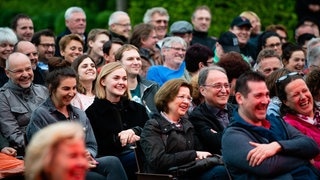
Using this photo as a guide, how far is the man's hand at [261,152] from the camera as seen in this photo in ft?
28.6

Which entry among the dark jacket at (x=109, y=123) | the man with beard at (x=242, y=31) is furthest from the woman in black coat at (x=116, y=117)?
the man with beard at (x=242, y=31)

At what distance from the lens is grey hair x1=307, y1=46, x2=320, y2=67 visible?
42.3 ft

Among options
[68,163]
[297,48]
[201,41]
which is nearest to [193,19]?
[201,41]

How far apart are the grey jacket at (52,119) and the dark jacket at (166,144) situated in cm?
53

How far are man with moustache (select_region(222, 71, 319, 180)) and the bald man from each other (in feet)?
12.7

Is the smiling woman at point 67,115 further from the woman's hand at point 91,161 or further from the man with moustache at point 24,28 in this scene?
the man with moustache at point 24,28

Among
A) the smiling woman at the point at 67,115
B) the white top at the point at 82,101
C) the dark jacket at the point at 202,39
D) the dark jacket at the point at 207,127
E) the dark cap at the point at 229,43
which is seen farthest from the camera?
the dark jacket at the point at 202,39

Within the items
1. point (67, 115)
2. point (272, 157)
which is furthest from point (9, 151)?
point (272, 157)

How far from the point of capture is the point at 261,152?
28.7 feet

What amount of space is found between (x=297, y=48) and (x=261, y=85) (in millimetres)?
4700

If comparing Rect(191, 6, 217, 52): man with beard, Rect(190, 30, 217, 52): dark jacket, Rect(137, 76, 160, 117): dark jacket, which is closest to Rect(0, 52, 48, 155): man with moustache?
Rect(137, 76, 160, 117): dark jacket

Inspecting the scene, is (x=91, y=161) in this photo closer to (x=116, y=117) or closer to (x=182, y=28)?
(x=116, y=117)

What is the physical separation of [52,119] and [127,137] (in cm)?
97

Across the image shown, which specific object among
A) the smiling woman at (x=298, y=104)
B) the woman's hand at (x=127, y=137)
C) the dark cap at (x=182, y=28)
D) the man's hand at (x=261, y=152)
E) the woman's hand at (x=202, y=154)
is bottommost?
the woman's hand at (x=202, y=154)
